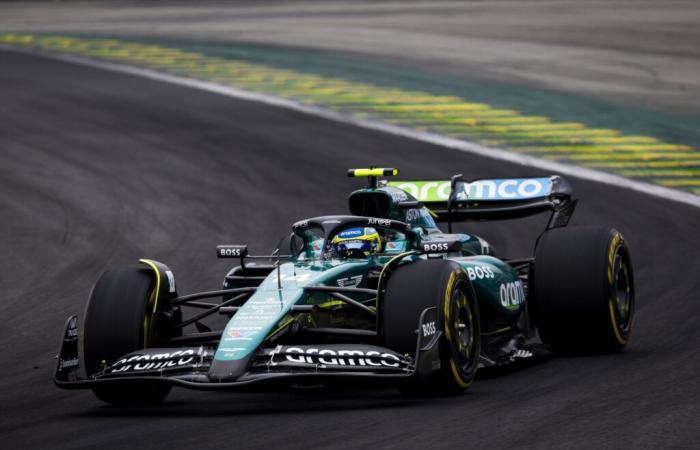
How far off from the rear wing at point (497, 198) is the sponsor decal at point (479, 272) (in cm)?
190

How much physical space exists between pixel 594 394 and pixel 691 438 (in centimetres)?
185

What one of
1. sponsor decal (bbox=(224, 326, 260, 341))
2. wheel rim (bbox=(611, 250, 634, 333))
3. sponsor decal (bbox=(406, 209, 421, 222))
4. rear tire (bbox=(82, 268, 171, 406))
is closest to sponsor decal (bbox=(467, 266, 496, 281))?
sponsor decal (bbox=(406, 209, 421, 222))

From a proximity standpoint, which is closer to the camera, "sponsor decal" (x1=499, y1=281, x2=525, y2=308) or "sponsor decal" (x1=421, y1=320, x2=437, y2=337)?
"sponsor decal" (x1=421, y1=320, x2=437, y2=337)

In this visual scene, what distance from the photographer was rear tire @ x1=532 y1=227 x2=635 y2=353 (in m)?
12.2

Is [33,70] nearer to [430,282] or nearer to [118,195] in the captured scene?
[118,195]

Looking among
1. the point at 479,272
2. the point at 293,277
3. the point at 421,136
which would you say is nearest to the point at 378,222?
the point at 479,272

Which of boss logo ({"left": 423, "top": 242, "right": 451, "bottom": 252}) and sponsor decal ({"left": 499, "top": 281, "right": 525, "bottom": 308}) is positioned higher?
boss logo ({"left": 423, "top": 242, "right": 451, "bottom": 252})

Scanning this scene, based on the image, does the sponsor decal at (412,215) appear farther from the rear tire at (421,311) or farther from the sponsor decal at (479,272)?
the rear tire at (421,311)

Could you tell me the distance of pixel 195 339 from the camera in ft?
35.7

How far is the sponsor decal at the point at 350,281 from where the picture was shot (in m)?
11.1

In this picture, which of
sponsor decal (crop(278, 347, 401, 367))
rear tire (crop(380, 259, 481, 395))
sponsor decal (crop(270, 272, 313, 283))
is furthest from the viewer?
sponsor decal (crop(270, 272, 313, 283))

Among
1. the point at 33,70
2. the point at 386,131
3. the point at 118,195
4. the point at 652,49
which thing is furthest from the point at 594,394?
the point at 652,49

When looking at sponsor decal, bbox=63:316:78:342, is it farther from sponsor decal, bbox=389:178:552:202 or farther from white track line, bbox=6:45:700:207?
white track line, bbox=6:45:700:207

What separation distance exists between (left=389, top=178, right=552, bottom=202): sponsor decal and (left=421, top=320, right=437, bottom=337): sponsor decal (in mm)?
4247
